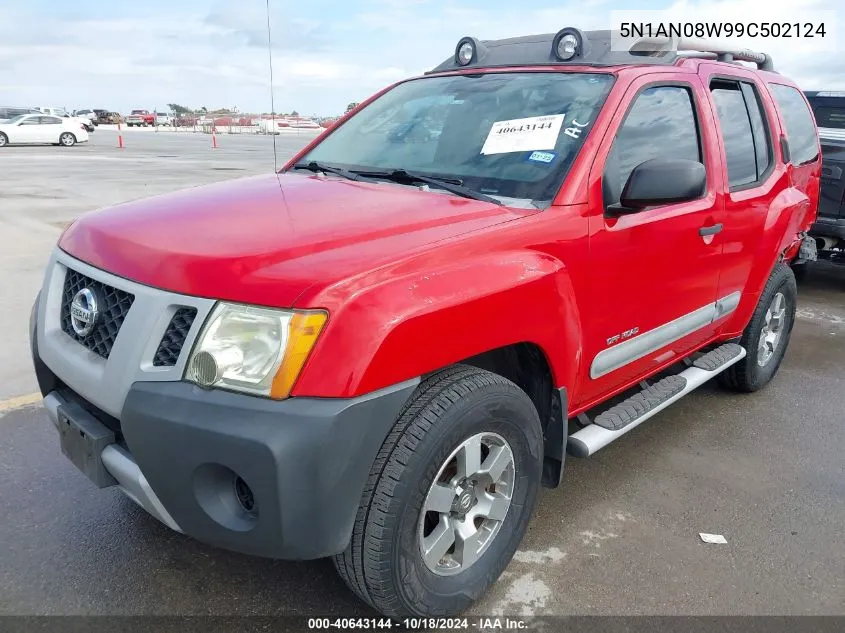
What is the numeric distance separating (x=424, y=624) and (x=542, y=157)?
169cm

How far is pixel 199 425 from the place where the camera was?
1816mm

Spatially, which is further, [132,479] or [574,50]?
[574,50]

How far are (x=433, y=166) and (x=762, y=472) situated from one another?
212cm

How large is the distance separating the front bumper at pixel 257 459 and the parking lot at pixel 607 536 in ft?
1.99

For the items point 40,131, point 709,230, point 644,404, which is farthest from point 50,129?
point 644,404

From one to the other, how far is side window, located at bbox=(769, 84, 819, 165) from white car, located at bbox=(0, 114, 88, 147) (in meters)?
29.3

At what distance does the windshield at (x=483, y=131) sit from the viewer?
2699mm

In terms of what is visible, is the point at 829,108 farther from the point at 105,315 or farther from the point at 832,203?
the point at 105,315

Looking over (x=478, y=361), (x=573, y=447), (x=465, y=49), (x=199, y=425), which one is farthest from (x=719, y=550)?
(x=465, y=49)

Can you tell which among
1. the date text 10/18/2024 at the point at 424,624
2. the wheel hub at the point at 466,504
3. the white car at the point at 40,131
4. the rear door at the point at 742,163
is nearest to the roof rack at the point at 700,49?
the rear door at the point at 742,163

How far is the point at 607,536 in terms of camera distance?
284 cm

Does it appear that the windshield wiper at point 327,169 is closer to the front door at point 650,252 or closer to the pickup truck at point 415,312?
the pickup truck at point 415,312

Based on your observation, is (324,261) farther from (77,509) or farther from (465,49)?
(465,49)

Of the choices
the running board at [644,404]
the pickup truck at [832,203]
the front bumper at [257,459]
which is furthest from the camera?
the pickup truck at [832,203]
